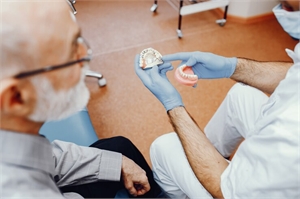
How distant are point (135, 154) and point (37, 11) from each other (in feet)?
2.42

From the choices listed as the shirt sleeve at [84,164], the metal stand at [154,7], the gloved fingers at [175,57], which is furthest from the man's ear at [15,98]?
the metal stand at [154,7]

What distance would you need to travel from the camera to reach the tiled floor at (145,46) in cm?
193

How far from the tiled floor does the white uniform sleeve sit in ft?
2.78

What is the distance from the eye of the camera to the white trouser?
114 centimetres

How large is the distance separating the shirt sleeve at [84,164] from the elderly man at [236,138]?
21 cm

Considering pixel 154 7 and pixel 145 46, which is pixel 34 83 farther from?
pixel 154 7

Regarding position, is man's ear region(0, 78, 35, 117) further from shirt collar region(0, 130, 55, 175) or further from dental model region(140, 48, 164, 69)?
dental model region(140, 48, 164, 69)

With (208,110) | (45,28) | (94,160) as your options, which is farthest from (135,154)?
(208,110)

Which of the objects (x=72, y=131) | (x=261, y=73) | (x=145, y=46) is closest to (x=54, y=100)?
(x=72, y=131)

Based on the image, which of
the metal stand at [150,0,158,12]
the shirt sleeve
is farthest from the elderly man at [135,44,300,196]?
the metal stand at [150,0,158,12]

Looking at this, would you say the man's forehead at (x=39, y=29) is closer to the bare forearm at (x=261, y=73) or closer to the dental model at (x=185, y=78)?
the dental model at (x=185, y=78)

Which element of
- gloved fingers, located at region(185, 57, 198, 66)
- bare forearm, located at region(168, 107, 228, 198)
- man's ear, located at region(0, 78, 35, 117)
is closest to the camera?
man's ear, located at region(0, 78, 35, 117)

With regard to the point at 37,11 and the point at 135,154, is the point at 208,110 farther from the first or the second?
the point at 37,11

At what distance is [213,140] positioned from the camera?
1.59 m
